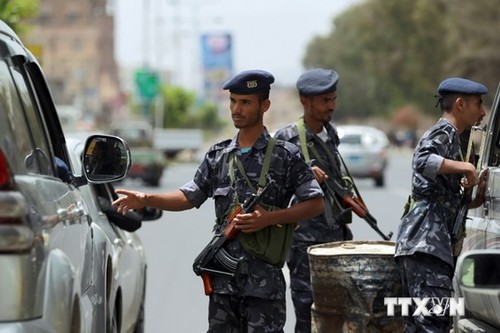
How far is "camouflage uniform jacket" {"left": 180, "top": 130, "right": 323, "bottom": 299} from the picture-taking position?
681 cm

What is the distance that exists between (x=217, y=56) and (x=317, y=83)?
111028 millimetres

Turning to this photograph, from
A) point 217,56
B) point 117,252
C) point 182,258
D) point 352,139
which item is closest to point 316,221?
point 117,252

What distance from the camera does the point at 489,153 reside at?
7582 millimetres

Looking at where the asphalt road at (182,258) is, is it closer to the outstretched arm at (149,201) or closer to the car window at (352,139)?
the car window at (352,139)

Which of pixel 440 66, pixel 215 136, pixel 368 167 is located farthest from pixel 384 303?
pixel 215 136

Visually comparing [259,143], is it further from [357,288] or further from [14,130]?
[14,130]

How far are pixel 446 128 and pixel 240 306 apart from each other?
1469mm

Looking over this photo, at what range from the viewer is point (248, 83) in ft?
22.6

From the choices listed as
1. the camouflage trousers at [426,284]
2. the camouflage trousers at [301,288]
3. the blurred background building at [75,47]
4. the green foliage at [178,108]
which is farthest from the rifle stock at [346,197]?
the blurred background building at [75,47]

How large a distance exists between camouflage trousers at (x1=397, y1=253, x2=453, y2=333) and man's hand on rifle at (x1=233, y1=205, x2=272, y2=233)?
89 cm

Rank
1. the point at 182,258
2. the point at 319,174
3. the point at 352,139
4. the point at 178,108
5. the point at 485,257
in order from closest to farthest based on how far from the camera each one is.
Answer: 1. the point at 485,257
2. the point at 319,174
3. the point at 182,258
4. the point at 352,139
5. the point at 178,108

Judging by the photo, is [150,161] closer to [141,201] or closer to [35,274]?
[141,201]

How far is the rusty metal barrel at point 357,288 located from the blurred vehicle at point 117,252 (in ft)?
3.80

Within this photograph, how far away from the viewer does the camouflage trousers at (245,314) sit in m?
6.81
